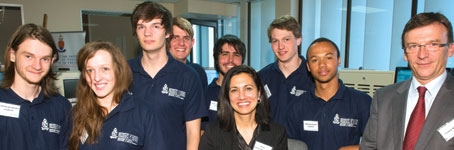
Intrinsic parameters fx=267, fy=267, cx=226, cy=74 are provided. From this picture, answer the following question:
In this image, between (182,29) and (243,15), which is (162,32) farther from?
(243,15)

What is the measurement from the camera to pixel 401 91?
132 cm

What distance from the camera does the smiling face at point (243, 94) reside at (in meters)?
1.58

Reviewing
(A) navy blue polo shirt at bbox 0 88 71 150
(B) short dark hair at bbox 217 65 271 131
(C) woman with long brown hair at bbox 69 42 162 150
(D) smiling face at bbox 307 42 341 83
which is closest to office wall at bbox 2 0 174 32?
(A) navy blue polo shirt at bbox 0 88 71 150

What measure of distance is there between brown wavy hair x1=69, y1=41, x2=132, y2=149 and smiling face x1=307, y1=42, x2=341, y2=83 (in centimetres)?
117

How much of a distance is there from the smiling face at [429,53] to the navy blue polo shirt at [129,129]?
1.30 metres

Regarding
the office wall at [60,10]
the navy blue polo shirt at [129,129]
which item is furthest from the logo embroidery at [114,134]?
the office wall at [60,10]

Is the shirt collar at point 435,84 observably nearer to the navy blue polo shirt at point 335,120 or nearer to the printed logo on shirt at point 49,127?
the navy blue polo shirt at point 335,120

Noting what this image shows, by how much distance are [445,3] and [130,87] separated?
4.88m

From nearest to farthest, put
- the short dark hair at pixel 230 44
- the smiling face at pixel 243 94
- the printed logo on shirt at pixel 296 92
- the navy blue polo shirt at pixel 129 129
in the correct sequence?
the navy blue polo shirt at pixel 129 129 → the smiling face at pixel 243 94 → the printed logo on shirt at pixel 296 92 → the short dark hair at pixel 230 44

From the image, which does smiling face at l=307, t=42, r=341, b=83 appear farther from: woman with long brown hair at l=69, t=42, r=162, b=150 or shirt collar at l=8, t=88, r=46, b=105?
shirt collar at l=8, t=88, r=46, b=105

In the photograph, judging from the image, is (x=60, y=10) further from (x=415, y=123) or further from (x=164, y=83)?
(x=415, y=123)

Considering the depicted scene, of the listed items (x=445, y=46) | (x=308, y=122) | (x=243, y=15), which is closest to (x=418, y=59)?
(x=445, y=46)

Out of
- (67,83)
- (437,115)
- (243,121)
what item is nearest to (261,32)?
(67,83)

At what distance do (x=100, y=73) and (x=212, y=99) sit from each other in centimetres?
95
